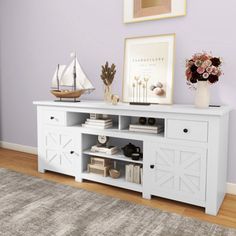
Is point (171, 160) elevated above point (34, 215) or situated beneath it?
elevated above

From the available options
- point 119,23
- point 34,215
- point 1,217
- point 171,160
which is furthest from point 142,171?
point 119,23

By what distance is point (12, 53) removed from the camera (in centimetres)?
365

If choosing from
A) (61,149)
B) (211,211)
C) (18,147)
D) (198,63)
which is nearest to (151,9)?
(198,63)

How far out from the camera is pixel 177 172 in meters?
2.05

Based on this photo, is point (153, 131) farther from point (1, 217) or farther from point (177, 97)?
point (1, 217)

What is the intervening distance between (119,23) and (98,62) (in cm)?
46

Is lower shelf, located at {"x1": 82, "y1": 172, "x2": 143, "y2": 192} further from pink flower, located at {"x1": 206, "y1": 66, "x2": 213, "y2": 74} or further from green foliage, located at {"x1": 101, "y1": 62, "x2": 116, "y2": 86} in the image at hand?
pink flower, located at {"x1": 206, "y1": 66, "x2": 213, "y2": 74}

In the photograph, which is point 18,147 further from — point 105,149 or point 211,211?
point 211,211

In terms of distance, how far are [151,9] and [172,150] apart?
1.37m

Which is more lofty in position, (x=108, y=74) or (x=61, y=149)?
(x=108, y=74)

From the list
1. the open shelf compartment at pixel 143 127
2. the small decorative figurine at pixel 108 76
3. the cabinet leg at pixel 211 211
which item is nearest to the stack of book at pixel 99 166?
the open shelf compartment at pixel 143 127

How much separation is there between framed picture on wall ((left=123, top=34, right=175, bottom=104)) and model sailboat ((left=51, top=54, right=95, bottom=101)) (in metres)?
0.41

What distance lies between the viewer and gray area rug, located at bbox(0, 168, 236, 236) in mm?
1687

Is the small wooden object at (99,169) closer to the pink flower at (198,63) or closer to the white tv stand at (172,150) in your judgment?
the white tv stand at (172,150)
